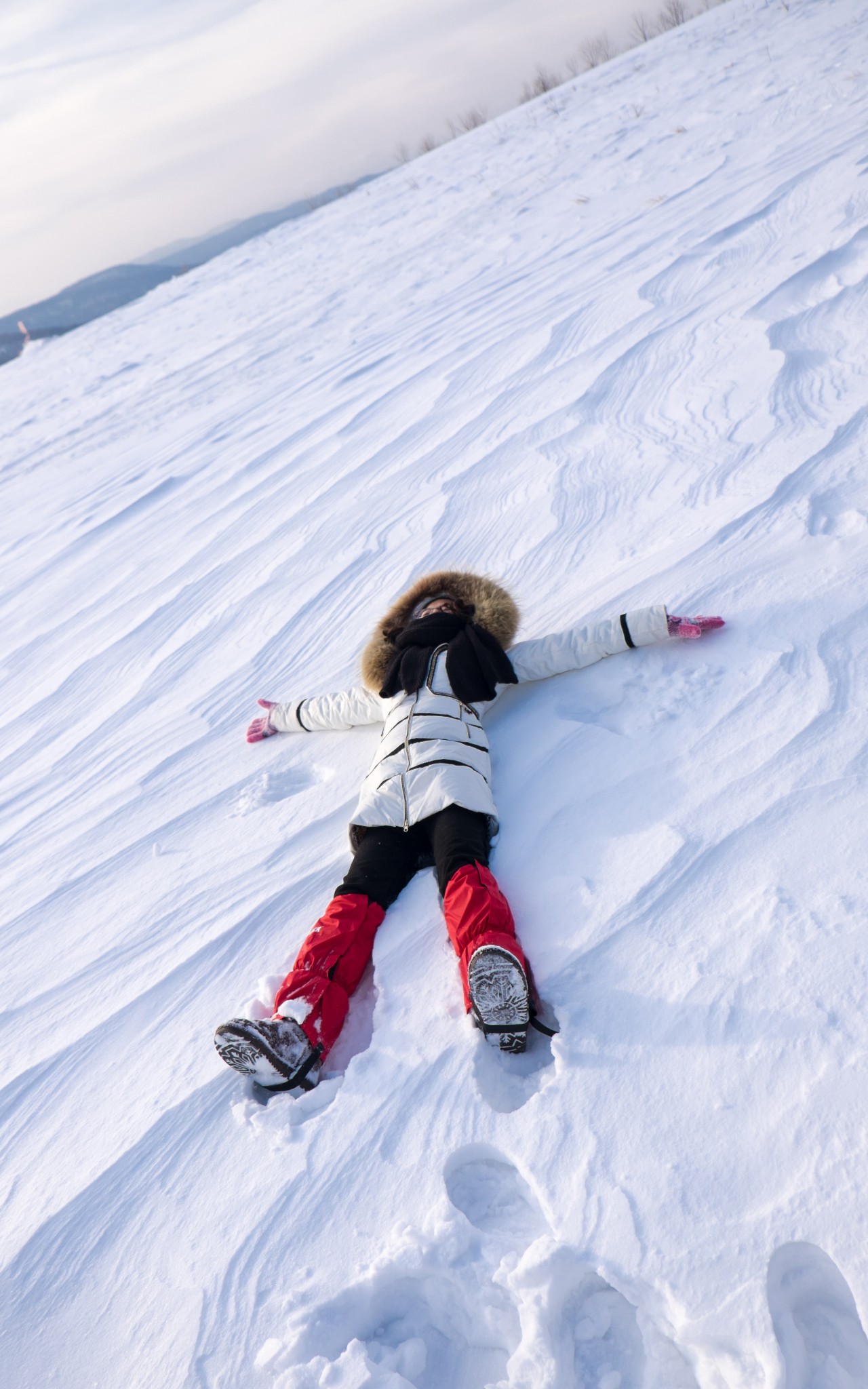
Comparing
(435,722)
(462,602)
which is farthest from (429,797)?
(462,602)

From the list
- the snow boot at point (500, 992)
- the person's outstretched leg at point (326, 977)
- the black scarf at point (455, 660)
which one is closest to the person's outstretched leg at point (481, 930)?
the snow boot at point (500, 992)

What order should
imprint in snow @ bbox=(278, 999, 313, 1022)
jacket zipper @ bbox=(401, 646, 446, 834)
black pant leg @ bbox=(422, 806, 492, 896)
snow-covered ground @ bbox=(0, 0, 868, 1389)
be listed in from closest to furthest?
snow-covered ground @ bbox=(0, 0, 868, 1389)
imprint in snow @ bbox=(278, 999, 313, 1022)
black pant leg @ bbox=(422, 806, 492, 896)
jacket zipper @ bbox=(401, 646, 446, 834)

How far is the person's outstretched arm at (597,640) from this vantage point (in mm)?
2141

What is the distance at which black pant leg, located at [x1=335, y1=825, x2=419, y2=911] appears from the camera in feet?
5.90

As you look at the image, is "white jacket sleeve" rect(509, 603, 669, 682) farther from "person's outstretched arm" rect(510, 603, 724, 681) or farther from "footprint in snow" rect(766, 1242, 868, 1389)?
"footprint in snow" rect(766, 1242, 868, 1389)

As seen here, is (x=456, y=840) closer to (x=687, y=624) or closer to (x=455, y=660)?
(x=455, y=660)

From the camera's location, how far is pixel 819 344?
3258 millimetres

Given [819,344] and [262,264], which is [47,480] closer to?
[819,344]

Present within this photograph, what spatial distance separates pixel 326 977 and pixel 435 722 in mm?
693

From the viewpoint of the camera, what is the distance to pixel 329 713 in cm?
238

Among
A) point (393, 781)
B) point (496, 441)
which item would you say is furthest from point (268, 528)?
point (393, 781)

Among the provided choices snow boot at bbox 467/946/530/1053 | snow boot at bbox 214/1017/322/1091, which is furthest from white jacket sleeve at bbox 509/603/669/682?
snow boot at bbox 214/1017/322/1091

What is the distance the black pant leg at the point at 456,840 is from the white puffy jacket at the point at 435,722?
3 centimetres

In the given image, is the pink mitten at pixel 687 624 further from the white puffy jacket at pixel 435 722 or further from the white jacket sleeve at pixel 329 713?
the white jacket sleeve at pixel 329 713
